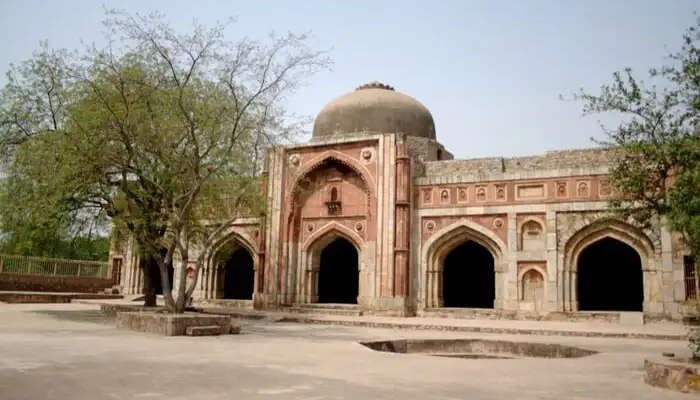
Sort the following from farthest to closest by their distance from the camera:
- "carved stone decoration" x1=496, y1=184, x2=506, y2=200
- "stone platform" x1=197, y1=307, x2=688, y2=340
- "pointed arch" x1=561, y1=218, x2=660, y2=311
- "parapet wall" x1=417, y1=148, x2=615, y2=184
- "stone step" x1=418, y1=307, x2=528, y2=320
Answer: "carved stone decoration" x1=496, y1=184, x2=506, y2=200 < "parapet wall" x1=417, y1=148, x2=615, y2=184 < "stone step" x1=418, y1=307, x2=528, y2=320 < "pointed arch" x1=561, y1=218, x2=660, y2=311 < "stone platform" x1=197, y1=307, x2=688, y2=340

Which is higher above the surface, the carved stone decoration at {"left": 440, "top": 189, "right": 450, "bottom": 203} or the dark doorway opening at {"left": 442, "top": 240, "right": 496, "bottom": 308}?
the carved stone decoration at {"left": 440, "top": 189, "right": 450, "bottom": 203}

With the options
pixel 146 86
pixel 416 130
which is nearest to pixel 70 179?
pixel 146 86

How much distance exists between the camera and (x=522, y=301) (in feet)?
63.7

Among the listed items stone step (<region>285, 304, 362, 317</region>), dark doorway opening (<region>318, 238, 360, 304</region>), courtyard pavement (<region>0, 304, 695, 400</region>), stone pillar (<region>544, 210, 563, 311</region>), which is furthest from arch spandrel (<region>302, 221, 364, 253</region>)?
courtyard pavement (<region>0, 304, 695, 400</region>)

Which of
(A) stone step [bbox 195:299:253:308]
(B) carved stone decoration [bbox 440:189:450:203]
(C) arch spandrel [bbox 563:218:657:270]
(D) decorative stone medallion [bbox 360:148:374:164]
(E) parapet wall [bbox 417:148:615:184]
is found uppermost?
(D) decorative stone medallion [bbox 360:148:374:164]

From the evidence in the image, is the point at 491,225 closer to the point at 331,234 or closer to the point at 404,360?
the point at 331,234

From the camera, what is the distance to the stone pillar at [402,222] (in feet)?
67.4

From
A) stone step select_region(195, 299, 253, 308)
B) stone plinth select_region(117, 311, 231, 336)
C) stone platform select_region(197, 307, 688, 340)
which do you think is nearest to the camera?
stone plinth select_region(117, 311, 231, 336)

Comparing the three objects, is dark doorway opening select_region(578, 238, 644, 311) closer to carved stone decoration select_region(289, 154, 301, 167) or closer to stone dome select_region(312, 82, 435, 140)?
stone dome select_region(312, 82, 435, 140)

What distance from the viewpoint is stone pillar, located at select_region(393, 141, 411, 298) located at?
2055 cm

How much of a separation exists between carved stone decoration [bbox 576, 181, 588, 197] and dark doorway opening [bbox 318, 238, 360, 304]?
11029mm

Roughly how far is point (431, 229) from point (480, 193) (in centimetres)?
216

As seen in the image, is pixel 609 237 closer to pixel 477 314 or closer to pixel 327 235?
pixel 477 314

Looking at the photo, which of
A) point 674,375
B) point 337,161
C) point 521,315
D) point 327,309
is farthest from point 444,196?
point 674,375
